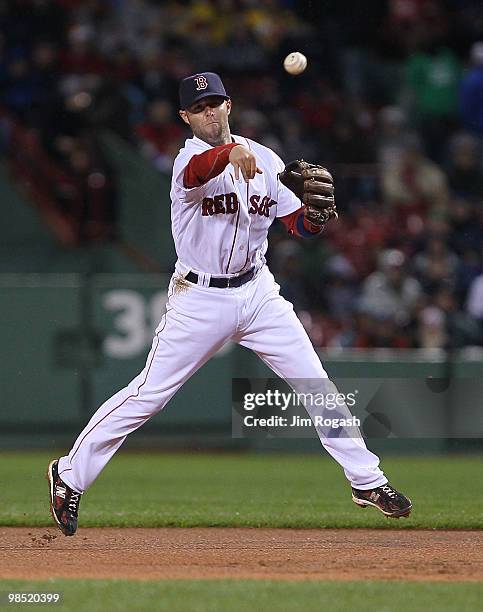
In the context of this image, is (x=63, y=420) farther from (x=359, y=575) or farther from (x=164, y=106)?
(x=359, y=575)

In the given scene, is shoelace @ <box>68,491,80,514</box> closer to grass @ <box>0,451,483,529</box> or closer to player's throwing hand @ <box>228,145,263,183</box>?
grass @ <box>0,451,483,529</box>

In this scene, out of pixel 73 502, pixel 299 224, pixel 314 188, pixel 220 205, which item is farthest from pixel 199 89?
pixel 73 502

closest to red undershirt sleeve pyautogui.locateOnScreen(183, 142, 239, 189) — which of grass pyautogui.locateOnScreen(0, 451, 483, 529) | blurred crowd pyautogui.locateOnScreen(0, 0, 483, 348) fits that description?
grass pyautogui.locateOnScreen(0, 451, 483, 529)

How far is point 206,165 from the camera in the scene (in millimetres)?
5879

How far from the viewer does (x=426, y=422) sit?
37.6 feet

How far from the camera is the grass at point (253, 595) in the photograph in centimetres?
461

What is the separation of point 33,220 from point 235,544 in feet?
26.5

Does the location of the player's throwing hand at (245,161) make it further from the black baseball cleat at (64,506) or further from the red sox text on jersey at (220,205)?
the black baseball cleat at (64,506)

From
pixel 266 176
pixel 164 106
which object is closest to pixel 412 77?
pixel 164 106

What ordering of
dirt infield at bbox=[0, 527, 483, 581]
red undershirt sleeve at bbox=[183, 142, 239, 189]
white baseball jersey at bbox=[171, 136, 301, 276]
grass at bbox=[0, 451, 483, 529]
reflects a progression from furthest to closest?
grass at bbox=[0, 451, 483, 529] < white baseball jersey at bbox=[171, 136, 301, 276] < red undershirt sleeve at bbox=[183, 142, 239, 189] < dirt infield at bbox=[0, 527, 483, 581]

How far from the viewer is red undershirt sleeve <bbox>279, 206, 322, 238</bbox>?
6.51m

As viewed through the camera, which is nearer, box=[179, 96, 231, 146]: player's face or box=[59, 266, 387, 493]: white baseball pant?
box=[59, 266, 387, 493]: white baseball pant

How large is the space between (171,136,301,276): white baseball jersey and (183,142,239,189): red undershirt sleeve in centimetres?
13

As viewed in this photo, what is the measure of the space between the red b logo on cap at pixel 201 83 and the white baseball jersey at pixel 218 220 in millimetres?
255
